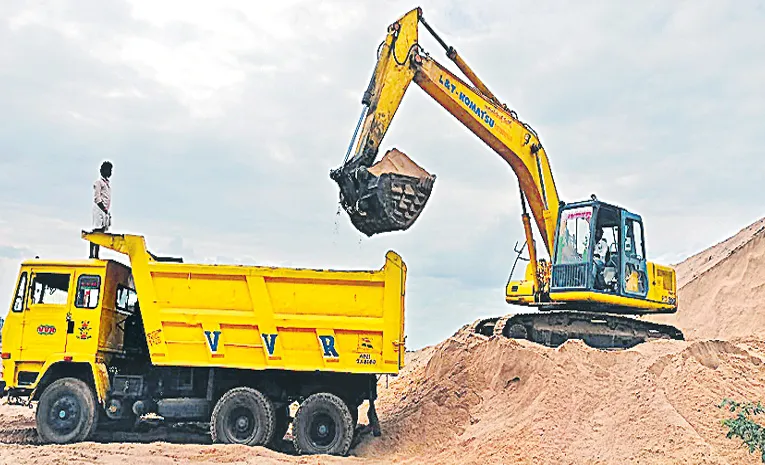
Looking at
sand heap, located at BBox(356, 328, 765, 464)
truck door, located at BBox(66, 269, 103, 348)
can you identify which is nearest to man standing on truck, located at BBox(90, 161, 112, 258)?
truck door, located at BBox(66, 269, 103, 348)

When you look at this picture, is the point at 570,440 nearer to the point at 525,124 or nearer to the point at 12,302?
the point at 525,124

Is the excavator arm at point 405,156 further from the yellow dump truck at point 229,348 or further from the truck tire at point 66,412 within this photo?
the truck tire at point 66,412

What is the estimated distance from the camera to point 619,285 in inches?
586

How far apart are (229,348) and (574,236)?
7.17 metres

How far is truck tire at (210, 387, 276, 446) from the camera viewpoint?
1123 cm

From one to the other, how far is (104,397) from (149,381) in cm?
67

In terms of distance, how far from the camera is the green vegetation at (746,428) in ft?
29.9

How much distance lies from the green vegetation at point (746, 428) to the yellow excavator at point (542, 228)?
4459mm

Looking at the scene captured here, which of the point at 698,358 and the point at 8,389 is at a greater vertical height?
the point at 698,358

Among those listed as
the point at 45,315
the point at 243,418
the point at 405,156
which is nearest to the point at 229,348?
the point at 243,418

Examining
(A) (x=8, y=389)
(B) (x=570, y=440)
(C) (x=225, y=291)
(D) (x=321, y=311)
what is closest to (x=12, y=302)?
(A) (x=8, y=389)

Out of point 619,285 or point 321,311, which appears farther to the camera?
point 619,285

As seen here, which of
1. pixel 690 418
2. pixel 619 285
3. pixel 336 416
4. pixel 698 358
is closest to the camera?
pixel 690 418

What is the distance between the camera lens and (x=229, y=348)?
1138cm
